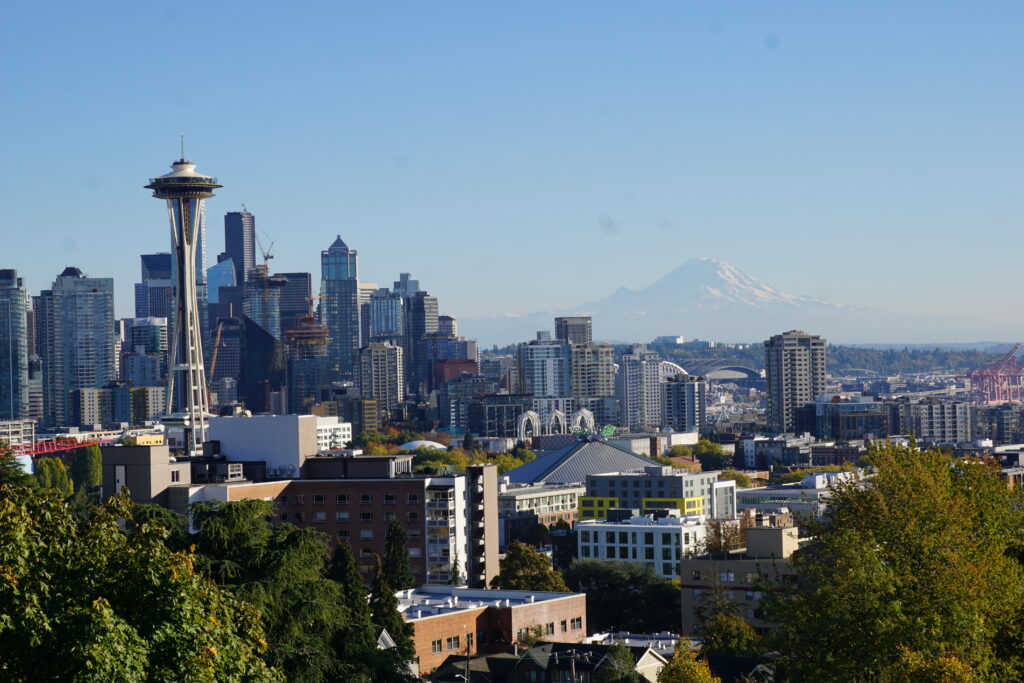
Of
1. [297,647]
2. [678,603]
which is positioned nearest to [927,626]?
[297,647]

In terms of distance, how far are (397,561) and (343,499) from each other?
24.3ft

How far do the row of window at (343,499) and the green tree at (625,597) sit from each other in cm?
739

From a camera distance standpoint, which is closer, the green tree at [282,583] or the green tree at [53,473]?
the green tree at [282,583]

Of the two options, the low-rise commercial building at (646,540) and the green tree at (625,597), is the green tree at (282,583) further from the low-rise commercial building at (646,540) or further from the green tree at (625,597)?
the low-rise commercial building at (646,540)

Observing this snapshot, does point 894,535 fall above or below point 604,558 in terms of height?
above

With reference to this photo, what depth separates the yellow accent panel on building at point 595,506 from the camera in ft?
377

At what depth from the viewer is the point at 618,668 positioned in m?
46.0

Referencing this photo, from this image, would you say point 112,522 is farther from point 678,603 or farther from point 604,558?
point 604,558

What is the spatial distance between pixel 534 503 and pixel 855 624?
88.6 meters

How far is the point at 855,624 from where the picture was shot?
31.3 meters

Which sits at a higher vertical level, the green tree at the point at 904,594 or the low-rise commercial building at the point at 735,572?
the green tree at the point at 904,594

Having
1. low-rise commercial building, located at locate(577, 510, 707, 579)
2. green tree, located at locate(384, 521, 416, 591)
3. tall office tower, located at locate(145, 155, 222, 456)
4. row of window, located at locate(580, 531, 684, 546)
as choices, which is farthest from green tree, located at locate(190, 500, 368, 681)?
tall office tower, located at locate(145, 155, 222, 456)

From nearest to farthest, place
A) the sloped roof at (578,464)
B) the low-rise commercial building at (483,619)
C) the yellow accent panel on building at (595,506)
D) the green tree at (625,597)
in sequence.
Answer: the low-rise commercial building at (483,619), the green tree at (625,597), the yellow accent panel on building at (595,506), the sloped roof at (578,464)

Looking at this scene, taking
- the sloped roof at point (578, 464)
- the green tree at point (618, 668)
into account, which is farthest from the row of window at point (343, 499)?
the sloped roof at point (578, 464)
